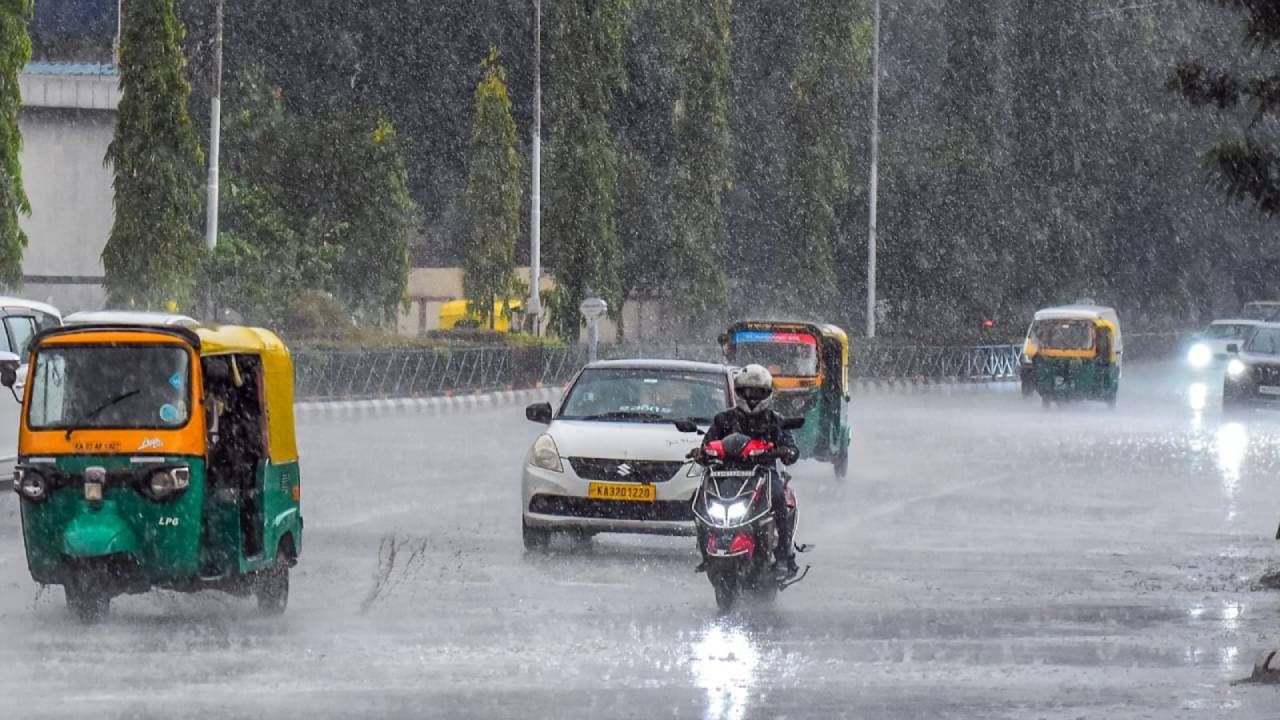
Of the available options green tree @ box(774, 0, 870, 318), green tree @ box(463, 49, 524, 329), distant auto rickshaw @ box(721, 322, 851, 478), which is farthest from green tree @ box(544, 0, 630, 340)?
distant auto rickshaw @ box(721, 322, 851, 478)

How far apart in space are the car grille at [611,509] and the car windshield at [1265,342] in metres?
29.7

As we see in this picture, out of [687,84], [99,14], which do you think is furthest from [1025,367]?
[99,14]

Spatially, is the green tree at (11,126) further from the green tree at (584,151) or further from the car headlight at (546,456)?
the car headlight at (546,456)

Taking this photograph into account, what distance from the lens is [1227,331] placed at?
66875 mm

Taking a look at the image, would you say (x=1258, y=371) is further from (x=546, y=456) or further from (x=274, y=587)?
(x=274, y=587)

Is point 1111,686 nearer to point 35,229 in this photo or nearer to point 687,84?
point 35,229

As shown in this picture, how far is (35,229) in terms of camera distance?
174 feet

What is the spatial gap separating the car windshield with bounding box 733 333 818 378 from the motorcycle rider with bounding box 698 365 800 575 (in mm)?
12717

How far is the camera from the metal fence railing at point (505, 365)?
44.1 m

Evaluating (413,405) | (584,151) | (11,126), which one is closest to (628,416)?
(11,126)

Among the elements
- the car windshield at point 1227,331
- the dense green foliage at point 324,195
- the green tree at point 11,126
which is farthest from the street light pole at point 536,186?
the car windshield at point 1227,331

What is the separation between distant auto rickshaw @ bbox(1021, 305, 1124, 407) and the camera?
48438mm

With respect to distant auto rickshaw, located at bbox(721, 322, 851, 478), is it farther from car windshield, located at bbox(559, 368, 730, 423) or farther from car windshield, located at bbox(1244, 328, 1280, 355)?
car windshield, located at bbox(1244, 328, 1280, 355)

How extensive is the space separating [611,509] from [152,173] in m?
29.9
